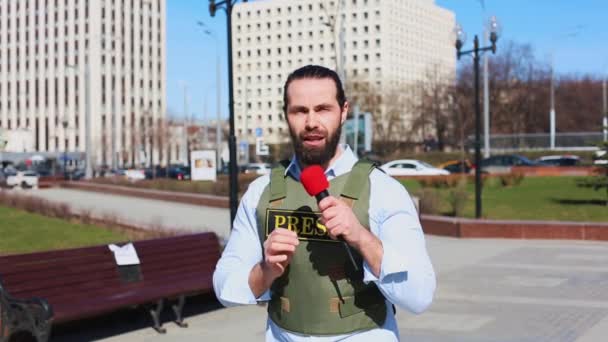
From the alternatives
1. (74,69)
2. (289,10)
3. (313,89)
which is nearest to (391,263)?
(313,89)

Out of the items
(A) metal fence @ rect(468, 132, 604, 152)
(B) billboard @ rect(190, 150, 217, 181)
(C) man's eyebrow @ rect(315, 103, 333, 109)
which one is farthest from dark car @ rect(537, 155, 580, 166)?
(C) man's eyebrow @ rect(315, 103, 333, 109)

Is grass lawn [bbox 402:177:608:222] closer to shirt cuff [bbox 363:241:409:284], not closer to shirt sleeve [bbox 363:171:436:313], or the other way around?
shirt sleeve [bbox 363:171:436:313]

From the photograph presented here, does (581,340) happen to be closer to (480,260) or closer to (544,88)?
(480,260)

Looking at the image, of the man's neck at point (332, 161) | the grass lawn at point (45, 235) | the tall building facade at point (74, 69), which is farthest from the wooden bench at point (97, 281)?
the tall building facade at point (74, 69)

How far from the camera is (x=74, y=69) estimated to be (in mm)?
112938

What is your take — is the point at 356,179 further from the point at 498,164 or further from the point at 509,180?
the point at 498,164

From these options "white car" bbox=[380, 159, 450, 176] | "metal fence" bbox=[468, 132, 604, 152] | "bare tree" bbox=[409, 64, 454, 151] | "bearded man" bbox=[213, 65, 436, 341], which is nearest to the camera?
"bearded man" bbox=[213, 65, 436, 341]

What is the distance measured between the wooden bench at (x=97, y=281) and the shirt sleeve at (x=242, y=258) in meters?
4.40

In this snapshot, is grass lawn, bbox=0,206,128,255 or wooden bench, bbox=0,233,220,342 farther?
grass lawn, bbox=0,206,128,255

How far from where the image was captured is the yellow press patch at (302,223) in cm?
241

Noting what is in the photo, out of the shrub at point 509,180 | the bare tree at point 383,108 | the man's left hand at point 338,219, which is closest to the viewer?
the man's left hand at point 338,219

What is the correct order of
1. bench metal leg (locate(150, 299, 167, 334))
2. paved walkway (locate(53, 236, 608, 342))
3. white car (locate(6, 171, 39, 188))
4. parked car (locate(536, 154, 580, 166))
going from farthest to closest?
parked car (locate(536, 154, 580, 166)) → white car (locate(6, 171, 39, 188)) → bench metal leg (locate(150, 299, 167, 334)) → paved walkway (locate(53, 236, 608, 342))

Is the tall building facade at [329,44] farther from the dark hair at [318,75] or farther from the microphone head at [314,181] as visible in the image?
the microphone head at [314,181]

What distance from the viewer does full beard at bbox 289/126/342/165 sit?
8.14 feet
